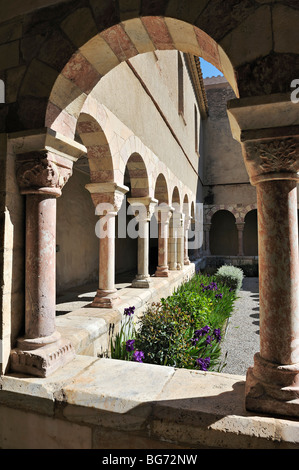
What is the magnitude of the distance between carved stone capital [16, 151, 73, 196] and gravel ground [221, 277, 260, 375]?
316 cm

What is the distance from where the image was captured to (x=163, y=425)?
5.47ft

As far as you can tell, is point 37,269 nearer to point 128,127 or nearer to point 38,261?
point 38,261

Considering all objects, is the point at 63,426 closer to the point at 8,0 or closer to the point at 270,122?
the point at 270,122

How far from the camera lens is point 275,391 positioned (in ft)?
5.38

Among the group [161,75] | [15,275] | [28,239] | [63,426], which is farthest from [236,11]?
[161,75]

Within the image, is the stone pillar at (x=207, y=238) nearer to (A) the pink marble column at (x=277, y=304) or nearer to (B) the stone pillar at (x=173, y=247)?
(B) the stone pillar at (x=173, y=247)

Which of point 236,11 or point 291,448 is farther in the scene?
point 236,11

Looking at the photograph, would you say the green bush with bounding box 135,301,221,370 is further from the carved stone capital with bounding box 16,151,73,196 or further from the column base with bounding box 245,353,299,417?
the carved stone capital with bounding box 16,151,73,196

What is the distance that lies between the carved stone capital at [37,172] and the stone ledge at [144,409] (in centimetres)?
132

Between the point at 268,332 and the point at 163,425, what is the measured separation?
77 cm

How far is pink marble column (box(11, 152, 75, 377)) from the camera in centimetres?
219

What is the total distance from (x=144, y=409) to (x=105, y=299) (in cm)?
235
